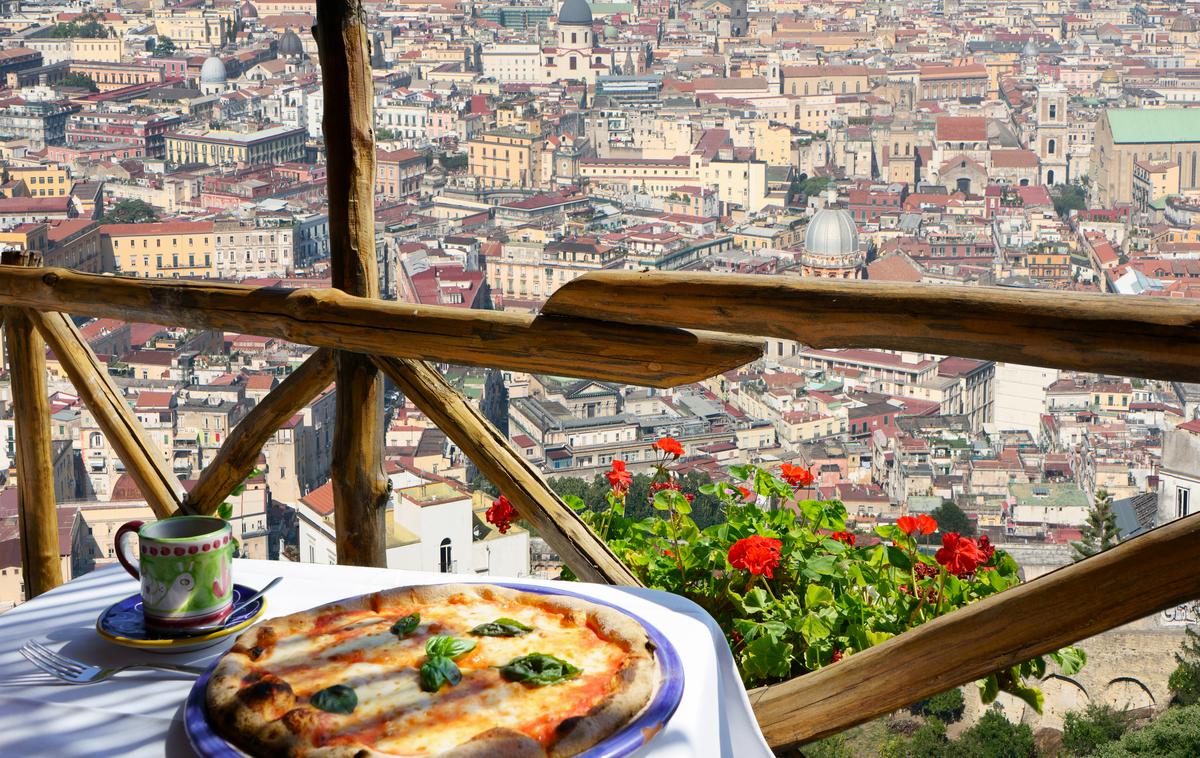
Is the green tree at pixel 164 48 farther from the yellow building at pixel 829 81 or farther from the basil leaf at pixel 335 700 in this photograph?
the basil leaf at pixel 335 700

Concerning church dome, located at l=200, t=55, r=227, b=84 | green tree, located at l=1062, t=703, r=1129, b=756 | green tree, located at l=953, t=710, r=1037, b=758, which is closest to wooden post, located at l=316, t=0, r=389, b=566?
green tree, located at l=953, t=710, r=1037, b=758

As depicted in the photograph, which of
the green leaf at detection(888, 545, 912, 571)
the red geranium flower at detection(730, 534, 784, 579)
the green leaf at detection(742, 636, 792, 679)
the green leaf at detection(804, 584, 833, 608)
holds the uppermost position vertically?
the red geranium flower at detection(730, 534, 784, 579)

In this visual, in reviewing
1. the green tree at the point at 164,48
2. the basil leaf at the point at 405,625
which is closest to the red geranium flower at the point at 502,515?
the basil leaf at the point at 405,625

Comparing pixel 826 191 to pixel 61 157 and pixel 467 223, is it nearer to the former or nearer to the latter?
pixel 467 223

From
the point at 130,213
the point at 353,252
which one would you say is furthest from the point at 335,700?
the point at 130,213

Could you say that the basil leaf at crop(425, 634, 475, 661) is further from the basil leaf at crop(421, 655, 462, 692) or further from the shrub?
the shrub

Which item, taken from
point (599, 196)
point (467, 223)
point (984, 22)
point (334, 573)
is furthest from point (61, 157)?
point (334, 573)
